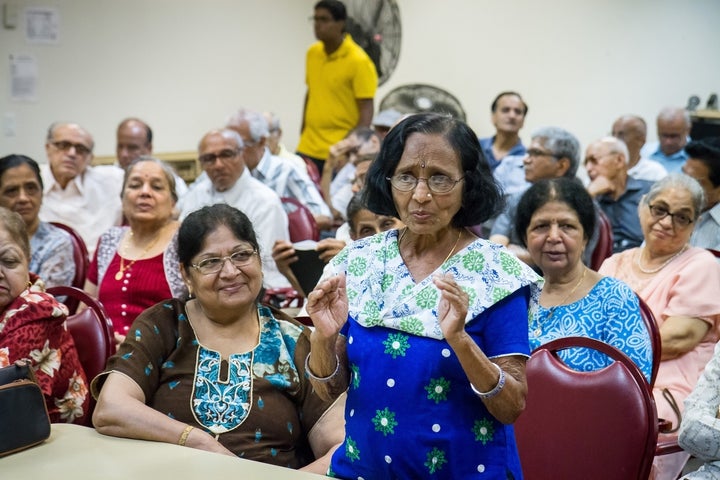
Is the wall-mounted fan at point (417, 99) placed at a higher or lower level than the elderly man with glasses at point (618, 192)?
higher

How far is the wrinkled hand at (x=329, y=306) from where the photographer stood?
68.4 inches

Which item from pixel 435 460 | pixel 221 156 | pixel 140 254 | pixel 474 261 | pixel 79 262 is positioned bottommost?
pixel 79 262

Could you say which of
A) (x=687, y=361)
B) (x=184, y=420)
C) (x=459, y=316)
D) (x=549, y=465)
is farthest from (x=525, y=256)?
(x=459, y=316)

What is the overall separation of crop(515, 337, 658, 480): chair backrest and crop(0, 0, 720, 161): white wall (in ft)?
18.6

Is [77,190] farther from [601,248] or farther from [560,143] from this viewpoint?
[601,248]

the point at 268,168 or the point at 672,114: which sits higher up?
the point at 672,114

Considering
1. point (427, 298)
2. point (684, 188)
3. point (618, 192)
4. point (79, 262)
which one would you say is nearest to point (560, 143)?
point (618, 192)

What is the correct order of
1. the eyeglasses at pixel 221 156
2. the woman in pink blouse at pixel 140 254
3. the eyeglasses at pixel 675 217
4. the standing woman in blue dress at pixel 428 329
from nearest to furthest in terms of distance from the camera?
the standing woman in blue dress at pixel 428 329
the eyeglasses at pixel 675 217
the woman in pink blouse at pixel 140 254
the eyeglasses at pixel 221 156

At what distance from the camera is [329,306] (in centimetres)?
177

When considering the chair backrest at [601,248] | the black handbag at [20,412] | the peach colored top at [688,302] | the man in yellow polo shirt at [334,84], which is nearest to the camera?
the black handbag at [20,412]

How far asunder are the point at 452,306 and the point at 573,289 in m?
1.35

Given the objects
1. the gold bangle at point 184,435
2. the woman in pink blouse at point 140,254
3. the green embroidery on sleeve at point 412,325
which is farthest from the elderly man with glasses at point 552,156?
the green embroidery on sleeve at point 412,325

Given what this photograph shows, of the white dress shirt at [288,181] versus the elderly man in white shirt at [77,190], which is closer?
the elderly man in white shirt at [77,190]

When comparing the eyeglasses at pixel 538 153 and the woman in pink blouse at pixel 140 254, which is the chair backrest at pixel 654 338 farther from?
the eyeglasses at pixel 538 153
